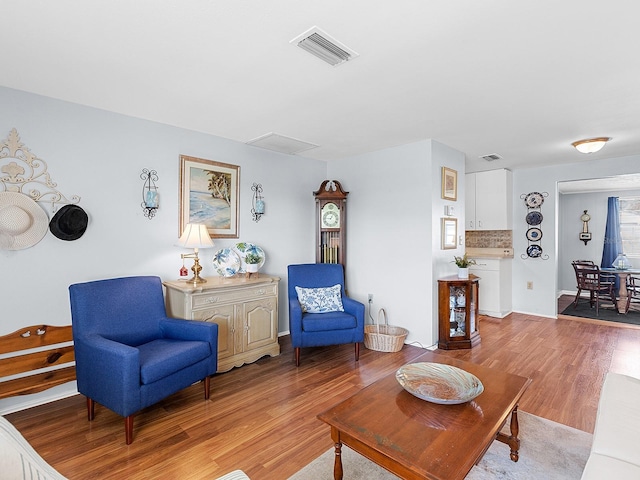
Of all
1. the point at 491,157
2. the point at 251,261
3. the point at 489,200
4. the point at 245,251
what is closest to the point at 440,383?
the point at 251,261

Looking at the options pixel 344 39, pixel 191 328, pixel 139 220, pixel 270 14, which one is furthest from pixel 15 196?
pixel 344 39

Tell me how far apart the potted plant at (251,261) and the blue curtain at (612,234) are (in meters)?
7.18

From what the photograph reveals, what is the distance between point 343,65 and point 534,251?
15.5ft

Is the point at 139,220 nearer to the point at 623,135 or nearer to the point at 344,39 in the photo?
the point at 344,39

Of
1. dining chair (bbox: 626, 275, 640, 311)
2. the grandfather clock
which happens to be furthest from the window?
the grandfather clock

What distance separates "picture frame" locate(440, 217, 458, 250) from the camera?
391 cm

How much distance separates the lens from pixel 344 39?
1.84 meters

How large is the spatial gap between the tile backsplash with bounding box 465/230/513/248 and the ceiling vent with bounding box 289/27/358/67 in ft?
15.7

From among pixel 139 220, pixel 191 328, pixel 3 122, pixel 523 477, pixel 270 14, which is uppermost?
pixel 270 14

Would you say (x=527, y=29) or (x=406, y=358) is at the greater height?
(x=527, y=29)

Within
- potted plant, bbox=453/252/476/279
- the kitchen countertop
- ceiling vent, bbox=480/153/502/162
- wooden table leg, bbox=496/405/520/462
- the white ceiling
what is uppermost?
ceiling vent, bbox=480/153/502/162

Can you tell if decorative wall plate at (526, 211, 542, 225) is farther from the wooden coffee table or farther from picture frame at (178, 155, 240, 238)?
picture frame at (178, 155, 240, 238)

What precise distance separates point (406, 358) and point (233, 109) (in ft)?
9.64

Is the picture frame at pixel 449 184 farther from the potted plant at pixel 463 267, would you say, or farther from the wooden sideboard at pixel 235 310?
the wooden sideboard at pixel 235 310
